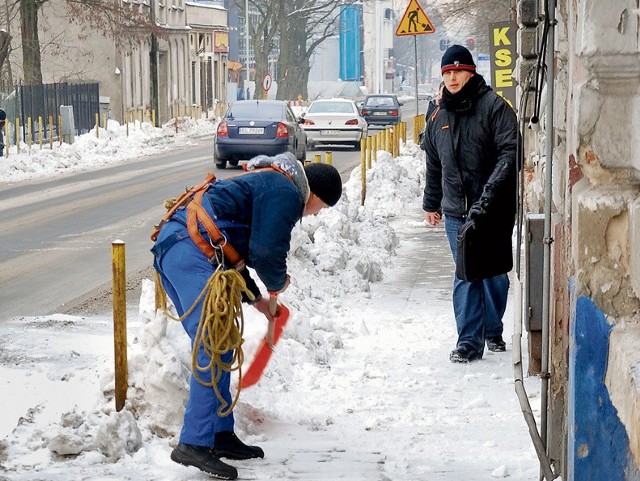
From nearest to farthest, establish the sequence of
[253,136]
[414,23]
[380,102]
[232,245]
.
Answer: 1. [232,245]
2. [414,23]
3. [253,136]
4. [380,102]

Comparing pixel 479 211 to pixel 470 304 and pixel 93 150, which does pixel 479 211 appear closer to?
pixel 470 304

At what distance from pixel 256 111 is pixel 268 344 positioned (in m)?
23.0

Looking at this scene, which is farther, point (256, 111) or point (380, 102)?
point (380, 102)

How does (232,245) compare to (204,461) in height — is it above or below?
above

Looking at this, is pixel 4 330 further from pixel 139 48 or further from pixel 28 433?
pixel 139 48

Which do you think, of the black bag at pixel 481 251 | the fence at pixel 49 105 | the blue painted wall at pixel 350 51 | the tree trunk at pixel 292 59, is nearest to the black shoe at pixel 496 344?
the black bag at pixel 481 251

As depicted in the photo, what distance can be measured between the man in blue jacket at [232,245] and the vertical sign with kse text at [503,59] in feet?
37.5

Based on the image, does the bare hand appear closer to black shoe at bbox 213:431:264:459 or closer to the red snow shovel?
the red snow shovel

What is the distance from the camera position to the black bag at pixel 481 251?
7363 millimetres

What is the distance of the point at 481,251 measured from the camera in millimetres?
7426

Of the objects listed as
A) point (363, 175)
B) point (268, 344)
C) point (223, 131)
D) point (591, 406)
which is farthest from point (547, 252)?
point (223, 131)

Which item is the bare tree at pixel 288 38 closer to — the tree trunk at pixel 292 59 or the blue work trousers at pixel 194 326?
the tree trunk at pixel 292 59

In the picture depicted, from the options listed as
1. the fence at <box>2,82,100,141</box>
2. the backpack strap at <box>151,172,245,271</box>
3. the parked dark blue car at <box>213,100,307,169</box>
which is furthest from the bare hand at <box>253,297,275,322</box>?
the fence at <box>2,82,100,141</box>

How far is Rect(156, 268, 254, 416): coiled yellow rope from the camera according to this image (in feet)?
17.5
